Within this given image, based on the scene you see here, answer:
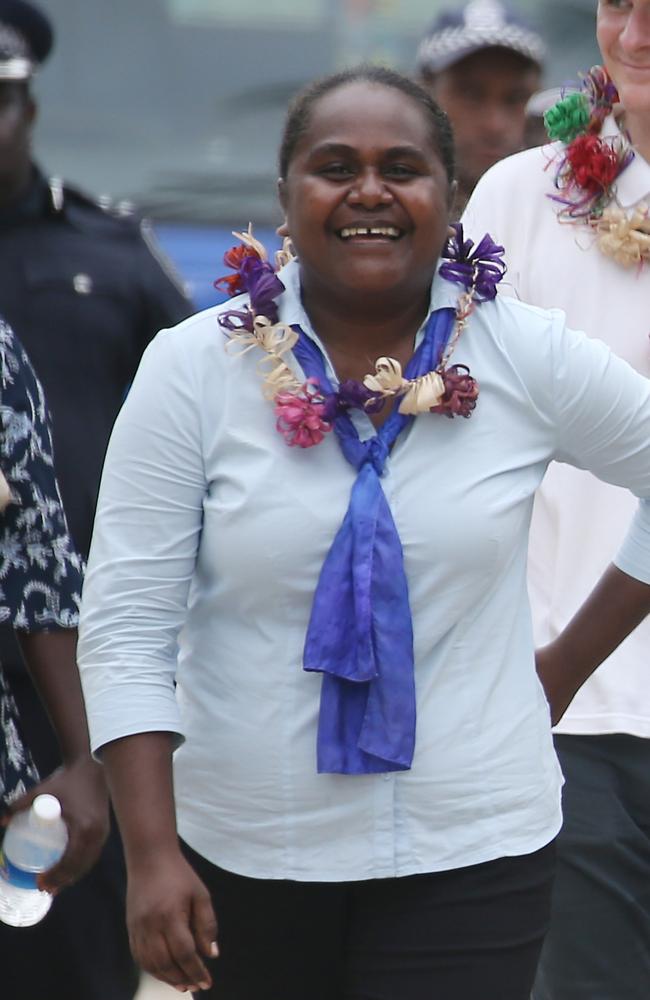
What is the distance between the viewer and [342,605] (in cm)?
289

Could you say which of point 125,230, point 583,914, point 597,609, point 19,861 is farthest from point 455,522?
point 125,230

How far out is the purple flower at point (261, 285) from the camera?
307 centimetres

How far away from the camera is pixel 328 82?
3.12 metres

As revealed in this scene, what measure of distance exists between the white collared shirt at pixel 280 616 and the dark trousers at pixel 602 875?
2.72 ft

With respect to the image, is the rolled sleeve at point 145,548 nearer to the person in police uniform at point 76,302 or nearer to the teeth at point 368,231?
the teeth at point 368,231

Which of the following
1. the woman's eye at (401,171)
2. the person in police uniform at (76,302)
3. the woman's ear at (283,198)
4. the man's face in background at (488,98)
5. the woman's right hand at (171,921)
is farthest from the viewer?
the man's face in background at (488,98)

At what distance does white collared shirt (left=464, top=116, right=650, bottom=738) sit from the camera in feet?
12.4

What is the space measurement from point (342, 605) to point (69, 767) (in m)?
0.56

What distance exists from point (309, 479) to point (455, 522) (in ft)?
0.68

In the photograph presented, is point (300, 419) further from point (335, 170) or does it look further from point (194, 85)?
point (194, 85)

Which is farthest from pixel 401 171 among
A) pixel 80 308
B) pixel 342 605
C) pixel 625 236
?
pixel 80 308

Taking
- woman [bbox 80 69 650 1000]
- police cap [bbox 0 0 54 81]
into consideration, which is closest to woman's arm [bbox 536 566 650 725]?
woman [bbox 80 69 650 1000]

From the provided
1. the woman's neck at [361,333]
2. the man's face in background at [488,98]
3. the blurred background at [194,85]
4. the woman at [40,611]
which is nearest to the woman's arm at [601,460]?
the woman's neck at [361,333]

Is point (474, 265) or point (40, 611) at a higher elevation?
point (474, 265)
